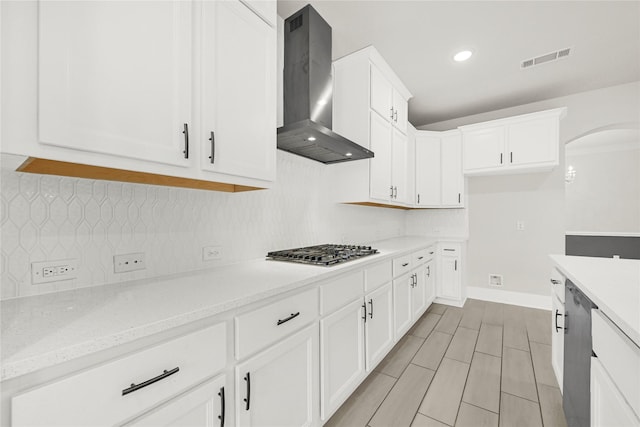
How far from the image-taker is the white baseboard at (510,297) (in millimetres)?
3600

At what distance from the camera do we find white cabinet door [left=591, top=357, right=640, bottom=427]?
76 cm

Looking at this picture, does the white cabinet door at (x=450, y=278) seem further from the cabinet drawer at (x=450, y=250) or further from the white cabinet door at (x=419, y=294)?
the white cabinet door at (x=419, y=294)

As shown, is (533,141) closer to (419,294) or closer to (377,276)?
(419,294)

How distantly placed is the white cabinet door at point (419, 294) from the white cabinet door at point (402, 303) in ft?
0.35

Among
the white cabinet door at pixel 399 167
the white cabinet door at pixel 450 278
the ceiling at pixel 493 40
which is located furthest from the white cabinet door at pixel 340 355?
the white cabinet door at pixel 450 278

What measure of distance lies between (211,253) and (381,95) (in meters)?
2.08

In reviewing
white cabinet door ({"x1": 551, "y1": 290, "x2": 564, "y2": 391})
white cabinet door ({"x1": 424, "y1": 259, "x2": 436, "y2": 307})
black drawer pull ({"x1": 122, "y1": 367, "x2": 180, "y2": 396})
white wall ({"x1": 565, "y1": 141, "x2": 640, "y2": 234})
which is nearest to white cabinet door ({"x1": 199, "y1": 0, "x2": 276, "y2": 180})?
black drawer pull ({"x1": 122, "y1": 367, "x2": 180, "y2": 396})

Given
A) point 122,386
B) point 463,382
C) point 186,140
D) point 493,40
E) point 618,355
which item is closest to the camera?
point 122,386

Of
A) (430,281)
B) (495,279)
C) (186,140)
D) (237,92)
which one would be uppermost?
(237,92)

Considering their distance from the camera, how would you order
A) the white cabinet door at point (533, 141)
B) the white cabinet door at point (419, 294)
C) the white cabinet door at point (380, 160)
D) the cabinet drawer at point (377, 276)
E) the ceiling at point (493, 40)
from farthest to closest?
the white cabinet door at point (533, 141) < the white cabinet door at point (419, 294) < the white cabinet door at point (380, 160) < the ceiling at point (493, 40) < the cabinet drawer at point (377, 276)

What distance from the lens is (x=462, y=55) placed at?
2.58 m

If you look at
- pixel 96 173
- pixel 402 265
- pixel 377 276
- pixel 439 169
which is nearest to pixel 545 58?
pixel 439 169

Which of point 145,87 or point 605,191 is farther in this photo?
point 605,191

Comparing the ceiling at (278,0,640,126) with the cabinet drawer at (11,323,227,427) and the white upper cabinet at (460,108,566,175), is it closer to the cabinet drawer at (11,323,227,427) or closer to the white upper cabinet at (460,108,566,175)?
the white upper cabinet at (460,108,566,175)
